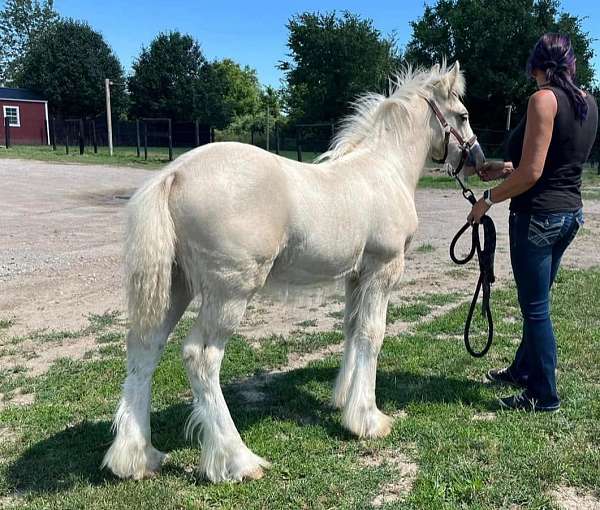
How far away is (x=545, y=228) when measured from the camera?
11.1ft

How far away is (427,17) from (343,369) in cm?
4373

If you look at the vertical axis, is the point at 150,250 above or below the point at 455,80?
below

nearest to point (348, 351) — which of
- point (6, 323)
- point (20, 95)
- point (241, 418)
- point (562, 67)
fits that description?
point (241, 418)

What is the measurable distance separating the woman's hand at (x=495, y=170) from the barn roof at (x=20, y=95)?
4659 cm

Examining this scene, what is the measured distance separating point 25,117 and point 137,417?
154 ft

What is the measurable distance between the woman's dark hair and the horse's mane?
24.7 inches

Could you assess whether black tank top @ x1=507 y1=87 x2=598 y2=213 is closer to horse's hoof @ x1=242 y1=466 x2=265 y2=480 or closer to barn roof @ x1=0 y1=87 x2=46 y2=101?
horse's hoof @ x1=242 y1=466 x2=265 y2=480

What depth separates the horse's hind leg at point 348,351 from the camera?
3617 millimetres

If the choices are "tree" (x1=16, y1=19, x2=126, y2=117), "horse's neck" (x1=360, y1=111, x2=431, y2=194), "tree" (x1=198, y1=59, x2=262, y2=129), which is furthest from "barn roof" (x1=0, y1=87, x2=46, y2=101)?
"horse's neck" (x1=360, y1=111, x2=431, y2=194)

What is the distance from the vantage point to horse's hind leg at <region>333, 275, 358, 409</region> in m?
3.62

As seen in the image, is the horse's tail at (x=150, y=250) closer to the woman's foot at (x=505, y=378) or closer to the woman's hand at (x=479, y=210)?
the woman's hand at (x=479, y=210)

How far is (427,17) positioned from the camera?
4197 cm

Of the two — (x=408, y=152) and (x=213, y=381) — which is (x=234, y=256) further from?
(x=408, y=152)

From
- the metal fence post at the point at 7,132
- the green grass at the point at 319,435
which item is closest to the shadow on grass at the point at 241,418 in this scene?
the green grass at the point at 319,435
